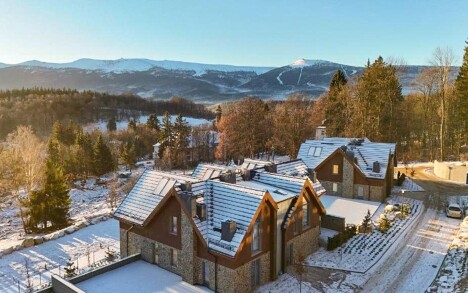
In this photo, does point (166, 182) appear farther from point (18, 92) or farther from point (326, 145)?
point (18, 92)

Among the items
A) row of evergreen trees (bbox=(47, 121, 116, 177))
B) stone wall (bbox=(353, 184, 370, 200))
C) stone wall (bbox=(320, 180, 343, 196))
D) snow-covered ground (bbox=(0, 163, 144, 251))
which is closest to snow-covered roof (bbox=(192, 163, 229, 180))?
stone wall (bbox=(320, 180, 343, 196))

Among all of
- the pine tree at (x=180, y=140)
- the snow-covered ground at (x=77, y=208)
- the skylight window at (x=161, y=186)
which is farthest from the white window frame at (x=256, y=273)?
the pine tree at (x=180, y=140)

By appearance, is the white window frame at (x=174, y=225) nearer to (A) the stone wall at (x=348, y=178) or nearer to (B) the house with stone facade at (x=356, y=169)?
(B) the house with stone facade at (x=356, y=169)

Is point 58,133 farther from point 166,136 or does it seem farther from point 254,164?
point 254,164

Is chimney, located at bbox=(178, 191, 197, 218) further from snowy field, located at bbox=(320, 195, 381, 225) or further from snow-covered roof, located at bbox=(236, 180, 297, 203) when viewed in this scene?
snowy field, located at bbox=(320, 195, 381, 225)

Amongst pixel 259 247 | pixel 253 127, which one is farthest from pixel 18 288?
pixel 253 127

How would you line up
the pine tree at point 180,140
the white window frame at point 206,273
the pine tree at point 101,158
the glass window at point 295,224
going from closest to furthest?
the white window frame at point 206,273 < the glass window at point 295,224 < the pine tree at point 101,158 < the pine tree at point 180,140

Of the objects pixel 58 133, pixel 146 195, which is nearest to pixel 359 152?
pixel 146 195
